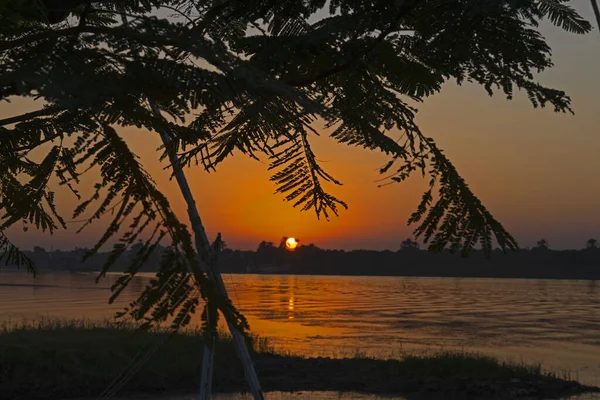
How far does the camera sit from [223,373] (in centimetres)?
2497

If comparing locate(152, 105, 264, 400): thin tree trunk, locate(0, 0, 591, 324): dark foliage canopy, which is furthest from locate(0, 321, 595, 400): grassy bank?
locate(0, 0, 591, 324): dark foliage canopy

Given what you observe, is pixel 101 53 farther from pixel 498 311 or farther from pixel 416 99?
pixel 498 311

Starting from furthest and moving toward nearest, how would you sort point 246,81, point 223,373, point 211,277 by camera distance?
point 223,373 < point 211,277 < point 246,81

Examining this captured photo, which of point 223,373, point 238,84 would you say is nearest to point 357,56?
point 238,84

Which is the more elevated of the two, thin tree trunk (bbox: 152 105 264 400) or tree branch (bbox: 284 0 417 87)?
tree branch (bbox: 284 0 417 87)

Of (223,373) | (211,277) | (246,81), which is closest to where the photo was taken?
(246,81)

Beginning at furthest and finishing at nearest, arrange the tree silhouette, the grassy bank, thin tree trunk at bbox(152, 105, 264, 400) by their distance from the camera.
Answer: the grassy bank, thin tree trunk at bbox(152, 105, 264, 400), the tree silhouette

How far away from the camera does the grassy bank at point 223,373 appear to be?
75.2 ft

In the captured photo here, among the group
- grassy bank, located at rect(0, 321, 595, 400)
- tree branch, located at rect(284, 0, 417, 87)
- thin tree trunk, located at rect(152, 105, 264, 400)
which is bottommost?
grassy bank, located at rect(0, 321, 595, 400)

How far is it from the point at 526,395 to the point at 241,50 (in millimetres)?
21067

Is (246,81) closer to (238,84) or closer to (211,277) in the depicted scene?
(238,84)

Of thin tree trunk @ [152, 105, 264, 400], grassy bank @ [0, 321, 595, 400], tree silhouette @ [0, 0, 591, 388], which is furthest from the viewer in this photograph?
grassy bank @ [0, 321, 595, 400]

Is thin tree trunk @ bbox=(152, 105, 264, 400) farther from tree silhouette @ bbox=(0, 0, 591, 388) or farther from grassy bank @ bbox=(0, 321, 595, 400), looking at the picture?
grassy bank @ bbox=(0, 321, 595, 400)

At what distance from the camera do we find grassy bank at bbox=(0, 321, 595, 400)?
2291 centimetres
